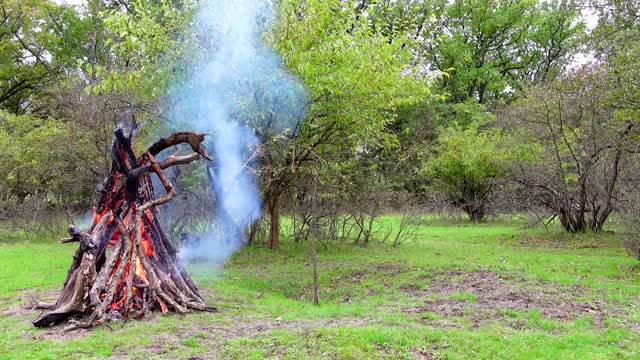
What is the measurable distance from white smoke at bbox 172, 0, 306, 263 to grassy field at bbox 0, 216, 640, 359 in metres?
2.92

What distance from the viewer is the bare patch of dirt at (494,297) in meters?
6.86

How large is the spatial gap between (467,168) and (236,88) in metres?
14.8

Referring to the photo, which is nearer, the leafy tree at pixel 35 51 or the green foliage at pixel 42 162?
the green foliage at pixel 42 162

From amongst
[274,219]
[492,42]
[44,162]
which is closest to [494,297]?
[274,219]

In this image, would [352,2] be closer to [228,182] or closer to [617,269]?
[228,182]

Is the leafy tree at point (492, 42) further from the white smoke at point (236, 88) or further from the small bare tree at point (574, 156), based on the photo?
the white smoke at point (236, 88)

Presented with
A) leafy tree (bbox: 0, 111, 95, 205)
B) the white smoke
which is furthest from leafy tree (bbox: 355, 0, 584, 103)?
the white smoke

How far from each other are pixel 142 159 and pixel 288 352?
367 centimetres

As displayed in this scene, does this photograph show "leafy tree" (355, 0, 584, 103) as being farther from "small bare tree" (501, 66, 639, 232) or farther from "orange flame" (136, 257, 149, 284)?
"orange flame" (136, 257, 149, 284)

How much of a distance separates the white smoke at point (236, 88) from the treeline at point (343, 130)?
10 centimetres

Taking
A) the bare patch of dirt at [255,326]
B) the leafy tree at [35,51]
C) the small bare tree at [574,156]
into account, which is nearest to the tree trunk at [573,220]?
the small bare tree at [574,156]

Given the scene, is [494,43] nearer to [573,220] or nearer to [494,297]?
[573,220]

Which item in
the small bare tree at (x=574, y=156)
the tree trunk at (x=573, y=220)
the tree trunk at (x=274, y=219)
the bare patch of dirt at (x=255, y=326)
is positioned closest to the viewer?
the bare patch of dirt at (x=255, y=326)

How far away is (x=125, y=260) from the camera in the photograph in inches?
262
